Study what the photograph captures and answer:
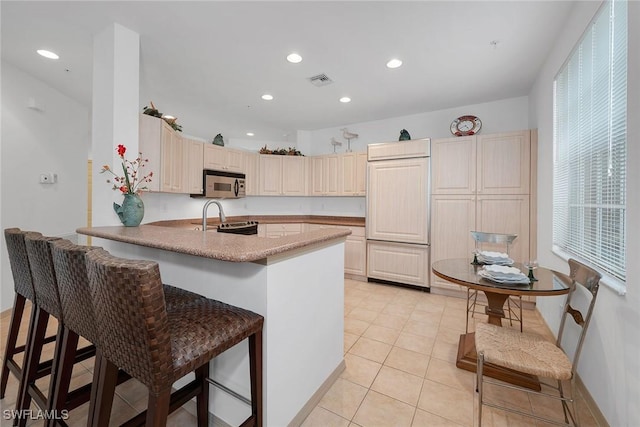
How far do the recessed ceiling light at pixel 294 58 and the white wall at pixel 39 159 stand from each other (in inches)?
112

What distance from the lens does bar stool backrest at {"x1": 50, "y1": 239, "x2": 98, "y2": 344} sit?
98cm

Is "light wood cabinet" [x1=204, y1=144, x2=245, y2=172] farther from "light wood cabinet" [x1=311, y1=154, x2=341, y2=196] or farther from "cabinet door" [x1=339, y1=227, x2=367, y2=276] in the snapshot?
"cabinet door" [x1=339, y1=227, x2=367, y2=276]

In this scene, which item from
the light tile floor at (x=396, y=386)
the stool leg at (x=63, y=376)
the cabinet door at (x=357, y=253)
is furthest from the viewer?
the cabinet door at (x=357, y=253)

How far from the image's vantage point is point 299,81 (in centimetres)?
309

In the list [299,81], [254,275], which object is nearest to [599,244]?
[254,275]

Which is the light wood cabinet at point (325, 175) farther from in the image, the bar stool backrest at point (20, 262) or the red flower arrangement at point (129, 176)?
the bar stool backrest at point (20, 262)

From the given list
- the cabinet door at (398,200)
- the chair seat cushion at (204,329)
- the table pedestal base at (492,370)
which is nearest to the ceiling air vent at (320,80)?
the cabinet door at (398,200)

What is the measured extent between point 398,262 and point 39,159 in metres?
4.60

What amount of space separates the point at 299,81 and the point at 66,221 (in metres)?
3.40

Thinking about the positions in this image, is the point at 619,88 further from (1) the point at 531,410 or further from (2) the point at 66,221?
(2) the point at 66,221

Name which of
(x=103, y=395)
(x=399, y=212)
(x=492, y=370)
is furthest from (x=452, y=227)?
(x=103, y=395)

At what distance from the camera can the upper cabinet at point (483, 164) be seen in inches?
121

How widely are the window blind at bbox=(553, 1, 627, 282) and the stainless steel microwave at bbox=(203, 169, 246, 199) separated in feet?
13.2

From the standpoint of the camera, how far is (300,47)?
7.94 ft
